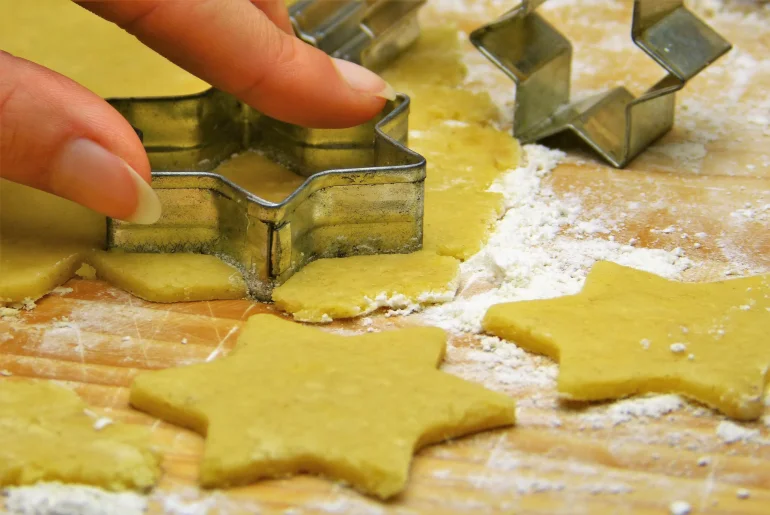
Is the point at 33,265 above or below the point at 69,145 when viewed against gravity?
below

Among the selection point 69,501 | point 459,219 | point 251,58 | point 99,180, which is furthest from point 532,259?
point 69,501

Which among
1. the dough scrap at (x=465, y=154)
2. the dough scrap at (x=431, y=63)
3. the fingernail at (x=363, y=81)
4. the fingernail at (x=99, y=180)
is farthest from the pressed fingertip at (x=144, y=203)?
the dough scrap at (x=431, y=63)

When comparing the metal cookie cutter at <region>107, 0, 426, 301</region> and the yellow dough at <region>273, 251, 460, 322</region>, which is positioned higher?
the metal cookie cutter at <region>107, 0, 426, 301</region>

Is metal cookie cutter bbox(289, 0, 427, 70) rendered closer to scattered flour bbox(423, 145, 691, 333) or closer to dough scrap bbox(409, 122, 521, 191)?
A: dough scrap bbox(409, 122, 521, 191)

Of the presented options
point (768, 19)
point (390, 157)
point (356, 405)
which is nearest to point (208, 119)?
point (390, 157)

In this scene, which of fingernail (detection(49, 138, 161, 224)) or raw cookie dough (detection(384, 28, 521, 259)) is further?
raw cookie dough (detection(384, 28, 521, 259))

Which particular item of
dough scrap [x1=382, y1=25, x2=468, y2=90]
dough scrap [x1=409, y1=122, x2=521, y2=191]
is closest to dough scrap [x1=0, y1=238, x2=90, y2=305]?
dough scrap [x1=409, y1=122, x2=521, y2=191]

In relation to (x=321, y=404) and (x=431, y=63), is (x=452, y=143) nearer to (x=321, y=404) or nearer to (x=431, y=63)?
(x=431, y=63)
